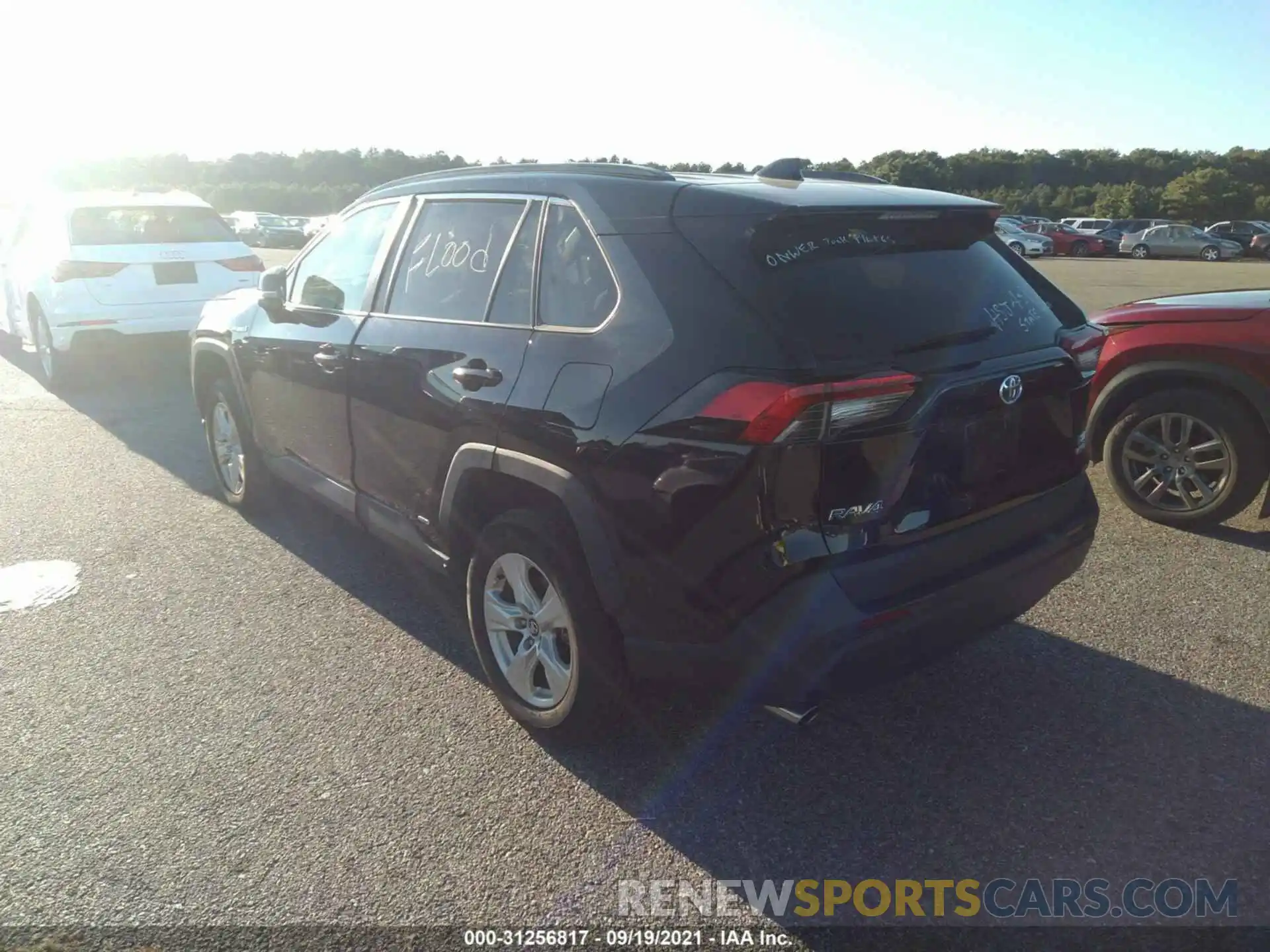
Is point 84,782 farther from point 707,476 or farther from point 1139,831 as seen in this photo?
point 1139,831

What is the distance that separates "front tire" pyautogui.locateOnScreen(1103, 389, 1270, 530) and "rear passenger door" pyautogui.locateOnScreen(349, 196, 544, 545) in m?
3.73

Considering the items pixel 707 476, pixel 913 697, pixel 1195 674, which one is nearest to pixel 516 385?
pixel 707 476

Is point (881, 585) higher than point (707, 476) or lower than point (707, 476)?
lower

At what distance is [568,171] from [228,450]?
11.0 ft

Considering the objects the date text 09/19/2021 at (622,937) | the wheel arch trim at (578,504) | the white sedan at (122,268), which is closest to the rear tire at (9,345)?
the white sedan at (122,268)

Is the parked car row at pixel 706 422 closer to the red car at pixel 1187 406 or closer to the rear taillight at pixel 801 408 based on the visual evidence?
the rear taillight at pixel 801 408

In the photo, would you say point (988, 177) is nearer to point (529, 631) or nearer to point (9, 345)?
point (9, 345)

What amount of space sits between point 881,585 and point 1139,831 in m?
1.13

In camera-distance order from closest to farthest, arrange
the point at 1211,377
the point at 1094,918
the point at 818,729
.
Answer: the point at 1094,918 < the point at 818,729 < the point at 1211,377

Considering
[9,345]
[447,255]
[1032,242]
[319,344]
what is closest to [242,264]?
[9,345]

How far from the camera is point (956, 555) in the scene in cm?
271

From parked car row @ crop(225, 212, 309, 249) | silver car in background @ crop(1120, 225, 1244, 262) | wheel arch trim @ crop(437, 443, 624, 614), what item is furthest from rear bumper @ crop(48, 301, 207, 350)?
silver car in background @ crop(1120, 225, 1244, 262)

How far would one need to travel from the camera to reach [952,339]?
2.73 meters

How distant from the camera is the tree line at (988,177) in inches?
2279
